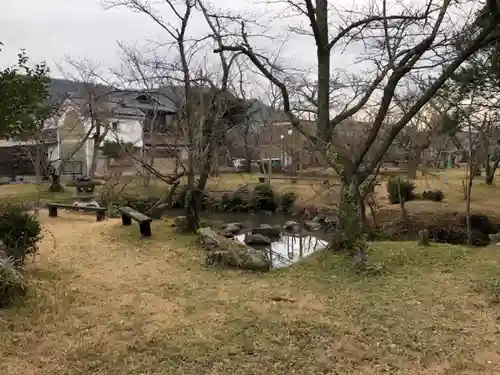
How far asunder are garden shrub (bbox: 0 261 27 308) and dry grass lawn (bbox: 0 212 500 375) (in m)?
0.15

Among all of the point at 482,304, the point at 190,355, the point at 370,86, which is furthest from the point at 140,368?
the point at 370,86

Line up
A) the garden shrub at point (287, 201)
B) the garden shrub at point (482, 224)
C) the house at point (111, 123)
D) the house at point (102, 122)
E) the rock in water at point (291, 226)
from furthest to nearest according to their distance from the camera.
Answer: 1. the house at point (102, 122)
2. the house at point (111, 123)
3. the garden shrub at point (287, 201)
4. the rock in water at point (291, 226)
5. the garden shrub at point (482, 224)

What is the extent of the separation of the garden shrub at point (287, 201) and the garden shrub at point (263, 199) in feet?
1.04

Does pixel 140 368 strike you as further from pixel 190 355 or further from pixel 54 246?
pixel 54 246

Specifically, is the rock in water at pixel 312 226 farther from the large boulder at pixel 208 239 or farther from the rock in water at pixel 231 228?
Result: the large boulder at pixel 208 239

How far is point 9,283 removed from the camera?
410cm

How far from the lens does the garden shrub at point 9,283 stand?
13.3ft

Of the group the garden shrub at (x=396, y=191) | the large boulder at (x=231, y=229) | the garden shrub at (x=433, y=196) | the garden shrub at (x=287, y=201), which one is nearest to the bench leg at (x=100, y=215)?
the large boulder at (x=231, y=229)

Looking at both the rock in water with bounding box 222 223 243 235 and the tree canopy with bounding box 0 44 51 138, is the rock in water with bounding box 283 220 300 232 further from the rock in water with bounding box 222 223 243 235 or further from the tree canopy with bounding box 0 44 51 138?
the tree canopy with bounding box 0 44 51 138

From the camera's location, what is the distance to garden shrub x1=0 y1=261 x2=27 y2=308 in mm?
4051

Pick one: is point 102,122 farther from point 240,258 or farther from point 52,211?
point 240,258

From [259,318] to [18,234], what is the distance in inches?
118

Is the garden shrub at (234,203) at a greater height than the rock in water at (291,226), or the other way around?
the garden shrub at (234,203)

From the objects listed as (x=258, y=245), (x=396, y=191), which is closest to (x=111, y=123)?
(x=396, y=191)
